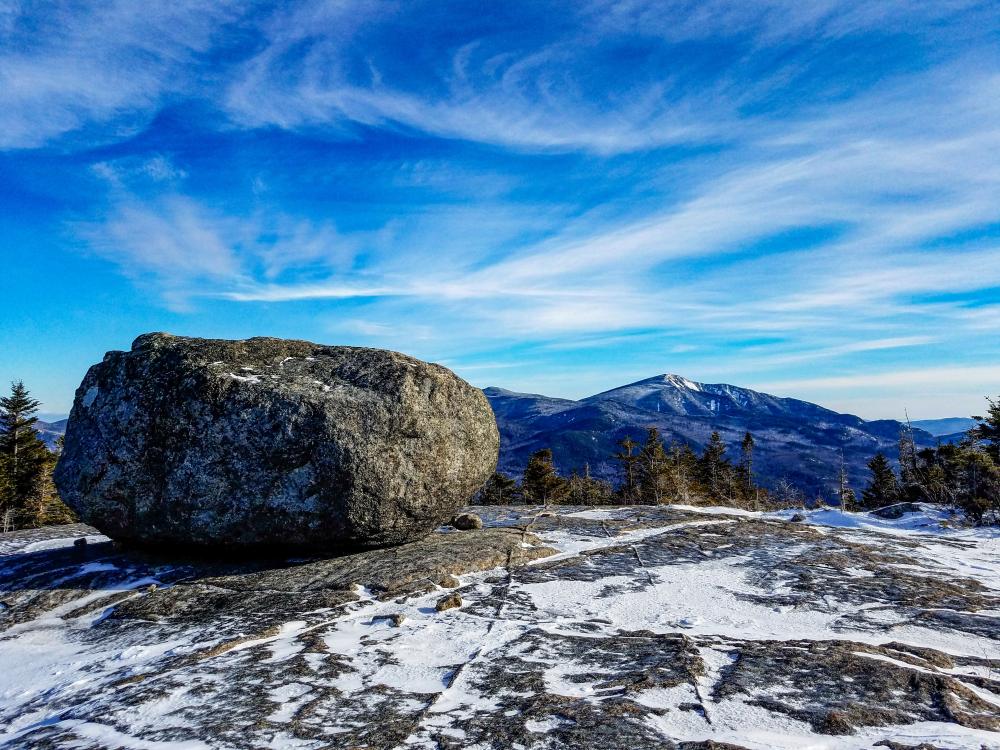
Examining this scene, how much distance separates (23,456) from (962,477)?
189 ft

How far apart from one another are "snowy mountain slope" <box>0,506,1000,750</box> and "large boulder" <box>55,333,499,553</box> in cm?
86

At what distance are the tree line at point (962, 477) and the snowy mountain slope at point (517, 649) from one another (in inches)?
294

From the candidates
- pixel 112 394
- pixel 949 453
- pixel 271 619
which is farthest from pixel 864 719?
pixel 949 453

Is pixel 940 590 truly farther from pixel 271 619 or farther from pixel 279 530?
pixel 279 530

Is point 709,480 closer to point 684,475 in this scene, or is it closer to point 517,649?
point 684,475

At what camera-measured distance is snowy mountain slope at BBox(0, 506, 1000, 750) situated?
5.15 meters

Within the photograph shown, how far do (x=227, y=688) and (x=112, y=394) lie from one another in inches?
318

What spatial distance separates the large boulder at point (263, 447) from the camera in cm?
1071

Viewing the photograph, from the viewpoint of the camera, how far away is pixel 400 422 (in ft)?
36.7

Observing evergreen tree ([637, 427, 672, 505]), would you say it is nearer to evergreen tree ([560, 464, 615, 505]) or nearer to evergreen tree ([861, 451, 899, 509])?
evergreen tree ([560, 464, 615, 505])

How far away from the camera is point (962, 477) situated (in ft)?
81.4

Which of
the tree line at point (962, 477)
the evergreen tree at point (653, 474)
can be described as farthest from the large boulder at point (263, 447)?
the evergreen tree at point (653, 474)

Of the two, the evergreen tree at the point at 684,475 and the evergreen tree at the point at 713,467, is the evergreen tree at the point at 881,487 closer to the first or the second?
the evergreen tree at the point at 713,467

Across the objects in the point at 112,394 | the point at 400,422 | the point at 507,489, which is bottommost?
the point at 507,489
